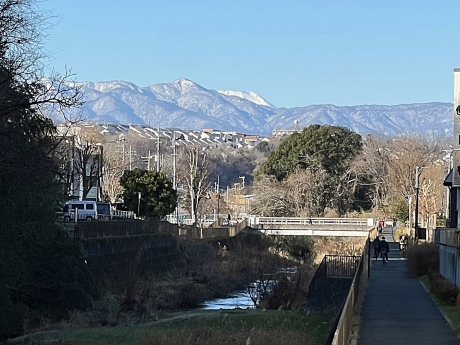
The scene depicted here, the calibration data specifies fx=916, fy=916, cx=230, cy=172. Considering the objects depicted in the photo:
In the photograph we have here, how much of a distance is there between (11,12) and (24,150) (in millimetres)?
3357

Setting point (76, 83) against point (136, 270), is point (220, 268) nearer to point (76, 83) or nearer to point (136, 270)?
point (136, 270)

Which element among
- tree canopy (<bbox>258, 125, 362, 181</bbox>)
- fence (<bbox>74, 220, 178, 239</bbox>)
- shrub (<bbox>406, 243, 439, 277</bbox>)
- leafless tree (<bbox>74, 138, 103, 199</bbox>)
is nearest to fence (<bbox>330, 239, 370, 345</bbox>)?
shrub (<bbox>406, 243, 439, 277</bbox>)

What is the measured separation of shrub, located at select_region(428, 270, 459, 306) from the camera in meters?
31.9

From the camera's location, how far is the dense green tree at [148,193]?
71.9 m

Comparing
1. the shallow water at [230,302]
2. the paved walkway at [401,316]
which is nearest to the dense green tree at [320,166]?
the shallow water at [230,302]

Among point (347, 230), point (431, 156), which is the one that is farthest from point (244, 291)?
point (431, 156)

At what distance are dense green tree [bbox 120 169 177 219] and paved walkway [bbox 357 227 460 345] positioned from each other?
30534 millimetres

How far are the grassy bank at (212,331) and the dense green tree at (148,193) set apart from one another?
3486cm

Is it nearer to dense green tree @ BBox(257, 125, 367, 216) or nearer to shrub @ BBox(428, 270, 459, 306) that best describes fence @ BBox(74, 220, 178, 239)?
shrub @ BBox(428, 270, 459, 306)

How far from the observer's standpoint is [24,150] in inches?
864

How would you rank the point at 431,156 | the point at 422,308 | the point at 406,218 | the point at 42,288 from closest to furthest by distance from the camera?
the point at 422,308 < the point at 42,288 < the point at 406,218 < the point at 431,156

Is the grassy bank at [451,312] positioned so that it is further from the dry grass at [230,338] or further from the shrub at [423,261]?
the shrub at [423,261]

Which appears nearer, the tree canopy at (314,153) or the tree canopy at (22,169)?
the tree canopy at (22,169)

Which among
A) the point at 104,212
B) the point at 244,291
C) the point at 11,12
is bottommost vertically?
the point at 244,291
